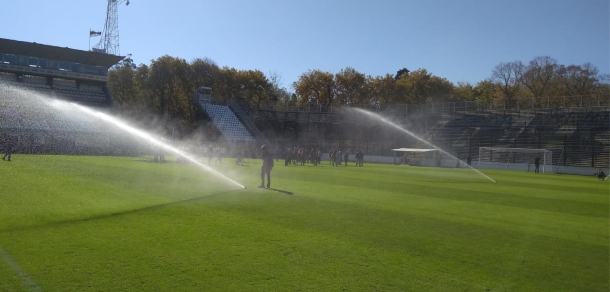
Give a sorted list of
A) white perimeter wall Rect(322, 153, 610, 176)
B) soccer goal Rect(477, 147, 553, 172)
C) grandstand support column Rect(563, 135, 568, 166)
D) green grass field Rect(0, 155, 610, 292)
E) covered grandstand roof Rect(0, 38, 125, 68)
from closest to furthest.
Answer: green grass field Rect(0, 155, 610, 292) < white perimeter wall Rect(322, 153, 610, 176) < soccer goal Rect(477, 147, 553, 172) < grandstand support column Rect(563, 135, 568, 166) < covered grandstand roof Rect(0, 38, 125, 68)

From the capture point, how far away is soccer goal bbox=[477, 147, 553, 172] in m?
56.1

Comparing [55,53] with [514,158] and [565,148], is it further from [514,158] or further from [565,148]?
[565,148]

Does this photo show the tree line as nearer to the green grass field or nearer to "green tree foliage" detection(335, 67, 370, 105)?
"green tree foliage" detection(335, 67, 370, 105)

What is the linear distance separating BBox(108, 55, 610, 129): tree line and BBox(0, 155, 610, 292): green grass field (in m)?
60.6

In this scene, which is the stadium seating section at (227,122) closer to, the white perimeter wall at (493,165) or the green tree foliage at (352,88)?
the white perimeter wall at (493,165)

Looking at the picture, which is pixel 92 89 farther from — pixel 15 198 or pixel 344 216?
pixel 344 216

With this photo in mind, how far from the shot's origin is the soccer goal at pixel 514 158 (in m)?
56.1

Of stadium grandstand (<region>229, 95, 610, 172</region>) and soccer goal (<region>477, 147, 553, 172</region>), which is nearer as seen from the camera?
soccer goal (<region>477, 147, 553, 172</region>)

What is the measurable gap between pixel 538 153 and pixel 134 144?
4795 centimetres

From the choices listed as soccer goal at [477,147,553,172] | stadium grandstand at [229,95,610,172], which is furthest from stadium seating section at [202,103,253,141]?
soccer goal at [477,147,553,172]

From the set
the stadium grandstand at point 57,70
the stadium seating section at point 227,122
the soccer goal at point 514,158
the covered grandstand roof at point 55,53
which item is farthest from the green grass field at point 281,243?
the stadium seating section at point 227,122

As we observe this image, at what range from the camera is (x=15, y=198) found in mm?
14844

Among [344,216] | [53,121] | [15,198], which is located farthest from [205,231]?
[53,121]

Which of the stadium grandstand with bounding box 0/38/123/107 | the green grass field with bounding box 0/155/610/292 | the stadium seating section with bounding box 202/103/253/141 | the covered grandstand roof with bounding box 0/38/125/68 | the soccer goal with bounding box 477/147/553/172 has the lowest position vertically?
the green grass field with bounding box 0/155/610/292
